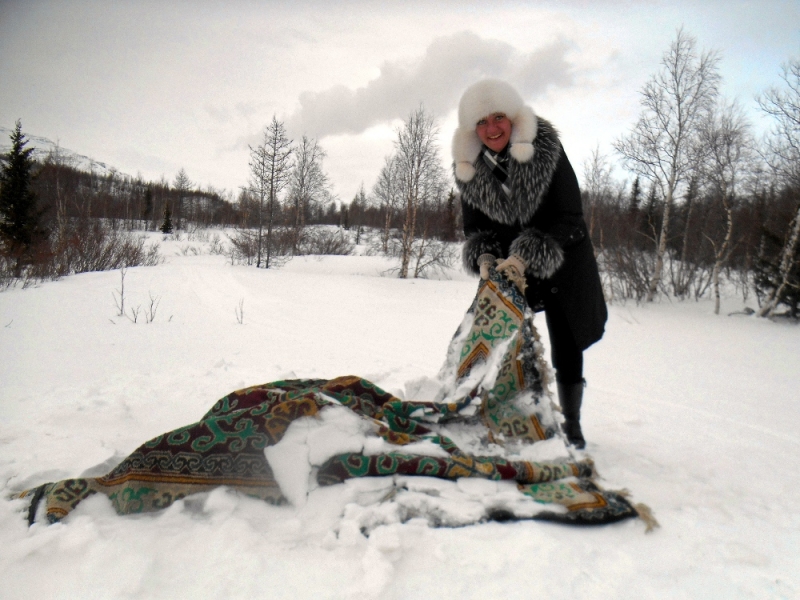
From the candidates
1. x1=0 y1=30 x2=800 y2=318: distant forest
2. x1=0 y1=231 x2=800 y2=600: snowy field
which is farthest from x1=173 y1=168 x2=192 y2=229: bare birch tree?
x1=0 y1=231 x2=800 y2=600: snowy field

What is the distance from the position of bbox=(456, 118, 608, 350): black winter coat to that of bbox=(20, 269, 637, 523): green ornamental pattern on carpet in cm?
36

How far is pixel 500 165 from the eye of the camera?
6.94 feet

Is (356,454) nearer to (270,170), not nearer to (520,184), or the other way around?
(520,184)

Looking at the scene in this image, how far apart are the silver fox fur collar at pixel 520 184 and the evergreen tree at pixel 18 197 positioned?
1809 centimetres

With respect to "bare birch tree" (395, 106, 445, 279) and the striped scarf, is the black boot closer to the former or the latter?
the striped scarf

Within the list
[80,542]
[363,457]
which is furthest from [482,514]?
[80,542]

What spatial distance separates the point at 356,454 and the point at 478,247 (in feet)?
4.44

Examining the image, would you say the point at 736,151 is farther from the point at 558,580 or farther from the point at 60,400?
the point at 60,400

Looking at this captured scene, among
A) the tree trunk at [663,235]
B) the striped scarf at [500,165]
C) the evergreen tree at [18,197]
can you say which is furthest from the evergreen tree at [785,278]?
the evergreen tree at [18,197]

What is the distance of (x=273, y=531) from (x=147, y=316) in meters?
4.87

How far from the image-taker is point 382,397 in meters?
1.88

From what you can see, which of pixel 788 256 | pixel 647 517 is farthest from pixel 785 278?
pixel 647 517

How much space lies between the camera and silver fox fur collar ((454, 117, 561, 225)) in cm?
198

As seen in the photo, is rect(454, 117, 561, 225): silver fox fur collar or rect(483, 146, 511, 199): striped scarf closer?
rect(454, 117, 561, 225): silver fox fur collar
